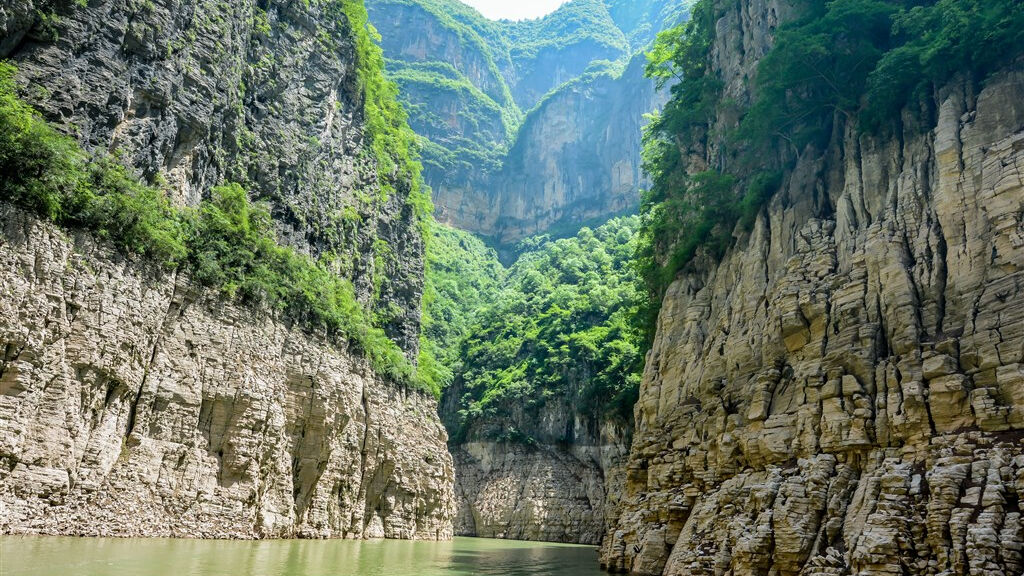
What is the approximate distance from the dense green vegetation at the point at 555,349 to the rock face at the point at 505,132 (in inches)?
1366

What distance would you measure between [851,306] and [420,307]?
37290 millimetres

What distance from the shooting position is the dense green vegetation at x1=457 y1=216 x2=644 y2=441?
202 feet

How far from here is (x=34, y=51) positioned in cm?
2388

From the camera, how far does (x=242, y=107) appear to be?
3441 centimetres

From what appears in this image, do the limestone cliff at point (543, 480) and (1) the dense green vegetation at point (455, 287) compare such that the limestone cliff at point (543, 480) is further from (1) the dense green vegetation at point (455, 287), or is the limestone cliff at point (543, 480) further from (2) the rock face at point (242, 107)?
(2) the rock face at point (242, 107)

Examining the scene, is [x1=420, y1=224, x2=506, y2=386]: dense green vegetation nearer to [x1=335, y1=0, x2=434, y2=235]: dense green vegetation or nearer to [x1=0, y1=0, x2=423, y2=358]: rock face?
[x1=335, y1=0, x2=434, y2=235]: dense green vegetation

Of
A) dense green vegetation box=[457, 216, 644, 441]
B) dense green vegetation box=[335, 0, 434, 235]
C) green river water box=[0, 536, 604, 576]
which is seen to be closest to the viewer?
green river water box=[0, 536, 604, 576]

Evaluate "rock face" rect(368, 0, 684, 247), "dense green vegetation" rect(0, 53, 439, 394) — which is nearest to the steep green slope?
"rock face" rect(368, 0, 684, 247)

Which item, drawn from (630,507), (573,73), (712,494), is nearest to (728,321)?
(712,494)

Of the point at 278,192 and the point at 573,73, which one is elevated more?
the point at 573,73

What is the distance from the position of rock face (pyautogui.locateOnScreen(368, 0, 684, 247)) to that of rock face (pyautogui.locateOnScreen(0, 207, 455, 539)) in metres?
85.5

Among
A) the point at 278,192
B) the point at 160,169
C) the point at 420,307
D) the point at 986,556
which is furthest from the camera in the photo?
the point at 420,307

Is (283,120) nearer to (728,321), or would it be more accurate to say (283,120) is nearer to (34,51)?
(34,51)

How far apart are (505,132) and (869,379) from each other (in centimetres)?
12719
